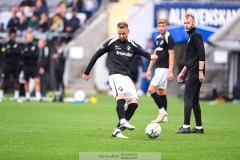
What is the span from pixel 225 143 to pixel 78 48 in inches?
887

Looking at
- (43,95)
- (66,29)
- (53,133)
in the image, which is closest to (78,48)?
(66,29)

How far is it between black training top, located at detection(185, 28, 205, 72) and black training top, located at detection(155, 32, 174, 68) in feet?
9.54

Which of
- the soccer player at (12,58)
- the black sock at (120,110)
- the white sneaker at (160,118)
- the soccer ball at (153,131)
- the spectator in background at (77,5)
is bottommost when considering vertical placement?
the white sneaker at (160,118)

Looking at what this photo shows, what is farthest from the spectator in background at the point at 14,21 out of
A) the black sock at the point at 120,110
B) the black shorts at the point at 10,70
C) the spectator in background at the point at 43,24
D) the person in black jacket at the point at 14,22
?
the black sock at the point at 120,110

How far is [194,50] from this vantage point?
16.4 meters

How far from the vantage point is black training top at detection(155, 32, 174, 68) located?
1941 centimetres

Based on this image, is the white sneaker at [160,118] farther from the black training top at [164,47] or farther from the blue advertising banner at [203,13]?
the blue advertising banner at [203,13]

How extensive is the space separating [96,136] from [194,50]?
112 inches

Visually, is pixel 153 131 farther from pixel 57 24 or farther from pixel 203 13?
pixel 57 24

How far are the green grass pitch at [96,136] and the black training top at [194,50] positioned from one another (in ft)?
4.85

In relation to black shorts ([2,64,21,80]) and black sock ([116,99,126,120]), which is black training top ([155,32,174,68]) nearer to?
black sock ([116,99,126,120])

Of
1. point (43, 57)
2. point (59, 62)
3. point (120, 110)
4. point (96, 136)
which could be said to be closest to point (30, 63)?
point (43, 57)

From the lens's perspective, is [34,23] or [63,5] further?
[63,5]

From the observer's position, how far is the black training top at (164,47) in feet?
63.7
